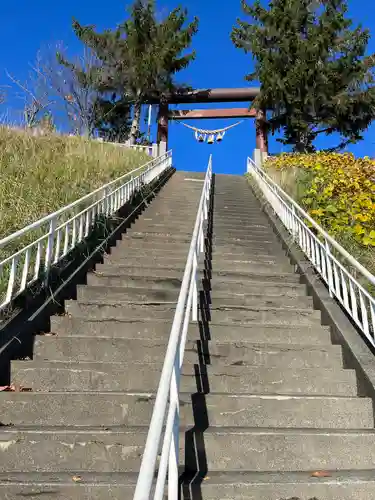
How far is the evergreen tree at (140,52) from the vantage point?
21.6 metres

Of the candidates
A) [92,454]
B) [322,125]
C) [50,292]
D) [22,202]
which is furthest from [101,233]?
[322,125]

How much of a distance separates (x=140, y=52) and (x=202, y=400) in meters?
21.8

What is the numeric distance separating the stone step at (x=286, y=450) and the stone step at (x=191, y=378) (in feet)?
1.89

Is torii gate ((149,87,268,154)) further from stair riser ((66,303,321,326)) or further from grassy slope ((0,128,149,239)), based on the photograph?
stair riser ((66,303,321,326))

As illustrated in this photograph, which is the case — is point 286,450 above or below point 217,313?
below

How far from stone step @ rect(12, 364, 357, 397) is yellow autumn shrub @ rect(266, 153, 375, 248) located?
10.6ft

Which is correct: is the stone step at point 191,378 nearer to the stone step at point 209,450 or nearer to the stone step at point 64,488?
the stone step at point 209,450

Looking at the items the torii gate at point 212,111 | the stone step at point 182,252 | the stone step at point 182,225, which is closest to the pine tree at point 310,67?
the torii gate at point 212,111

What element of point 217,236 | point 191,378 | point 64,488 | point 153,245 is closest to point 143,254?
point 153,245

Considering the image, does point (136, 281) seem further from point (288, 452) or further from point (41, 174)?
point (41, 174)

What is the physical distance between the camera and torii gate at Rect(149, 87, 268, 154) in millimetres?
21344

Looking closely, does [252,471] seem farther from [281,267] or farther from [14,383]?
[281,267]

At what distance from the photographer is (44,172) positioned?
813cm

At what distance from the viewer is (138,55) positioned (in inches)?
863
